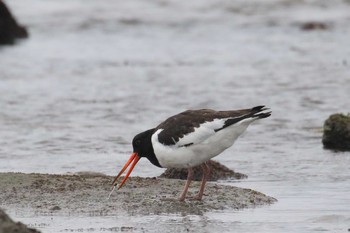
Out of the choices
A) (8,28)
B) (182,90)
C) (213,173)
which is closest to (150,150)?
(213,173)

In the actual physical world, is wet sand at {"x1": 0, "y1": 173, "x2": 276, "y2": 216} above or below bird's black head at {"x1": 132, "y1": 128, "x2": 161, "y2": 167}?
below

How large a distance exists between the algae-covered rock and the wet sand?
2.89 metres

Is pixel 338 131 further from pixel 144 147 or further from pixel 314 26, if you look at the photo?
pixel 314 26

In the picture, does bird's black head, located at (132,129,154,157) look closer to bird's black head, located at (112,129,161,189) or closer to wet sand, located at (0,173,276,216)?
bird's black head, located at (112,129,161,189)

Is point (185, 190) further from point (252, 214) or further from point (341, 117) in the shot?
point (341, 117)

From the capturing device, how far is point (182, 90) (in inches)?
754

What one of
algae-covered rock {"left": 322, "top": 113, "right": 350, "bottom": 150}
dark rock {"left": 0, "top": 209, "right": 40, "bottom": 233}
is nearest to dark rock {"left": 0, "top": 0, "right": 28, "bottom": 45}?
algae-covered rock {"left": 322, "top": 113, "right": 350, "bottom": 150}

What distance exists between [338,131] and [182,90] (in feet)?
20.4

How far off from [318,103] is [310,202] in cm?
736

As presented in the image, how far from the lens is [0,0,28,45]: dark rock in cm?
2614

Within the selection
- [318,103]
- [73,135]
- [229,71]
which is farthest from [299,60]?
[73,135]

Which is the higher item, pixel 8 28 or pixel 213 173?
pixel 213 173

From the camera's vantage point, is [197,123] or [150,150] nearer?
[197,123]

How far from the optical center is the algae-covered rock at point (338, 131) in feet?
43.2
